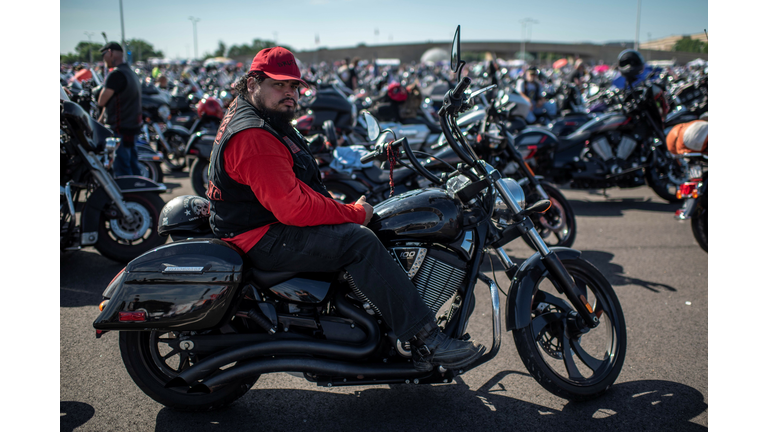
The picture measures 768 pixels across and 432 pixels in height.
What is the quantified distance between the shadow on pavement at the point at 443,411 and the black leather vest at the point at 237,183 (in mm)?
950

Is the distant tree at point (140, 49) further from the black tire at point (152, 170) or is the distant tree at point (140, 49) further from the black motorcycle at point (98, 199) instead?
the black motorcycle at point (98, 199)

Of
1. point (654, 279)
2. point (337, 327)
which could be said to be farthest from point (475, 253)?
point (654, 279)

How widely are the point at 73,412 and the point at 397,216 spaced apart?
76.1 inches

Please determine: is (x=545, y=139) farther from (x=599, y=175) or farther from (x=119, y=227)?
(x=119, y=227)

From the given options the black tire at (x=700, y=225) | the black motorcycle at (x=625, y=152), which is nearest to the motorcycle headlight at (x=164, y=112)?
the black motorcycle at (x=625, y=152)

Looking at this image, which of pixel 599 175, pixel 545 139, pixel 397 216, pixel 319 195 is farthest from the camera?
pixel 599 175

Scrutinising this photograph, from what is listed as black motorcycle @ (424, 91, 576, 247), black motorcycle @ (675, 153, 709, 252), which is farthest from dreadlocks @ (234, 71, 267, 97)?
black motorcycle @ (675, 153, 709, 252)

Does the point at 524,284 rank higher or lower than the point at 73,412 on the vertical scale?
higher

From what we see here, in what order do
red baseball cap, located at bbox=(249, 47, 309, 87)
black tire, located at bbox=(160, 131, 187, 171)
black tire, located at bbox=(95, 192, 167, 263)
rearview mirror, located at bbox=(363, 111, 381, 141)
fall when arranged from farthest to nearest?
1. black tire, located at bbox=(160, 131, 187, 171)
2. black tire, located at bbox=(95, 192, 167, 263)
3. rearview mirror, located at bbox=(363, 111, 381, 141)
4. red baseball cap, located at bbox=(249, 47, 309, 87)

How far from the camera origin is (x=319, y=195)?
7.22 feet

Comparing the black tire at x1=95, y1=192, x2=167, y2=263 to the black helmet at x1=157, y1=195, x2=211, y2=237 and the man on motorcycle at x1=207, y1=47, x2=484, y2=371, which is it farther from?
the man on motorcycle at x1=207, y1=47, x2=484, y2=371

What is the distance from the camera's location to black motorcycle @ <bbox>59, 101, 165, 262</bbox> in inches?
172

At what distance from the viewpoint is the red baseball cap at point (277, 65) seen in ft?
7.22

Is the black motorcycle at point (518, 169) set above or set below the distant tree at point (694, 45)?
below
